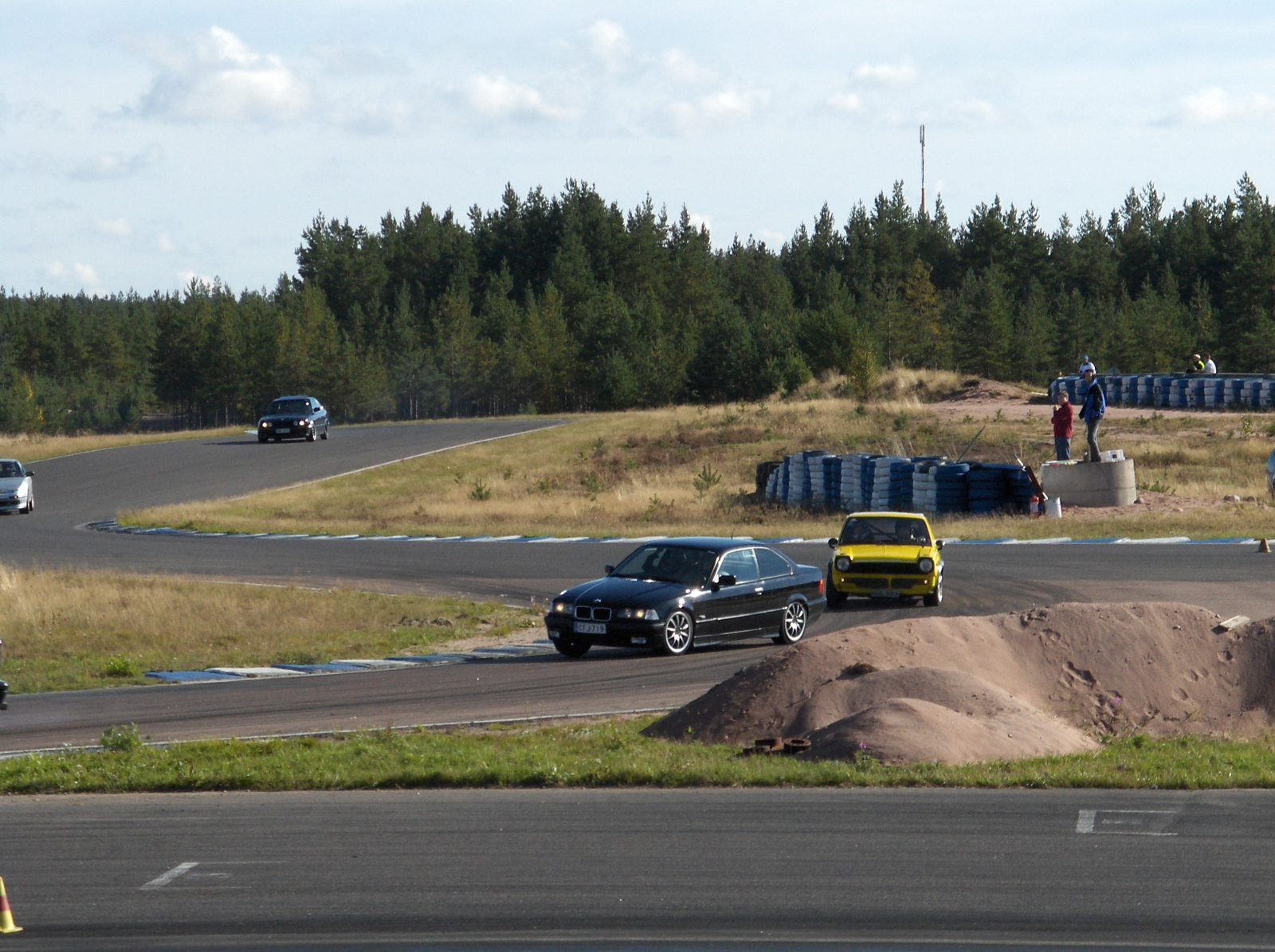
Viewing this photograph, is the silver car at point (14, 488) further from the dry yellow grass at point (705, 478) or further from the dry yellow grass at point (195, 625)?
the dry yellow grass at point (195, 625)

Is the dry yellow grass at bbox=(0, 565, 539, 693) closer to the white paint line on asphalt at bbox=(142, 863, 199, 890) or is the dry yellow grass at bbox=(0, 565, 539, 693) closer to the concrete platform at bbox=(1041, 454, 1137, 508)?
the white paint line on asphalt at bbox=(142, 863, 199, 890)

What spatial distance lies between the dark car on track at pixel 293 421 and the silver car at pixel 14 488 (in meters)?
15.9

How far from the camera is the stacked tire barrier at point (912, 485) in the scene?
3303 cm

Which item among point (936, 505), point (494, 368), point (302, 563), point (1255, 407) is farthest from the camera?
point (494, 368)

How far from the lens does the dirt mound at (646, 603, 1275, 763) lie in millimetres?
11516

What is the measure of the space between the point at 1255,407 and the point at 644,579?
41.1 meters

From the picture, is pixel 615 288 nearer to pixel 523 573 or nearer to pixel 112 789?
pixel 523 573

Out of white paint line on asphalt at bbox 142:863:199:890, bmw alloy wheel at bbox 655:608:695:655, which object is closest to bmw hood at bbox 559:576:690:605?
bmw alloy wheel at bbox 655:608:695:655

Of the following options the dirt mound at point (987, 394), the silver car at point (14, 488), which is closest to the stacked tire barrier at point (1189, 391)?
the dirt mound at point (987, 394)

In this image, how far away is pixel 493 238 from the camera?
408 feet

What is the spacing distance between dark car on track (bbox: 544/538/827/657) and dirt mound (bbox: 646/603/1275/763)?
4.10 meters

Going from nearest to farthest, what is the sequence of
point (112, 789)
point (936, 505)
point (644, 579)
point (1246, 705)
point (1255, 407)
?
point (112, 789) → point (1246, 705) → point (644, 579) → point (936, 505) → point (1255, 407)

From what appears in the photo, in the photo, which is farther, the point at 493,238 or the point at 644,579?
the point at 493,238

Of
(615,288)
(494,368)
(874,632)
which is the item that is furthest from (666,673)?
(615,288)
